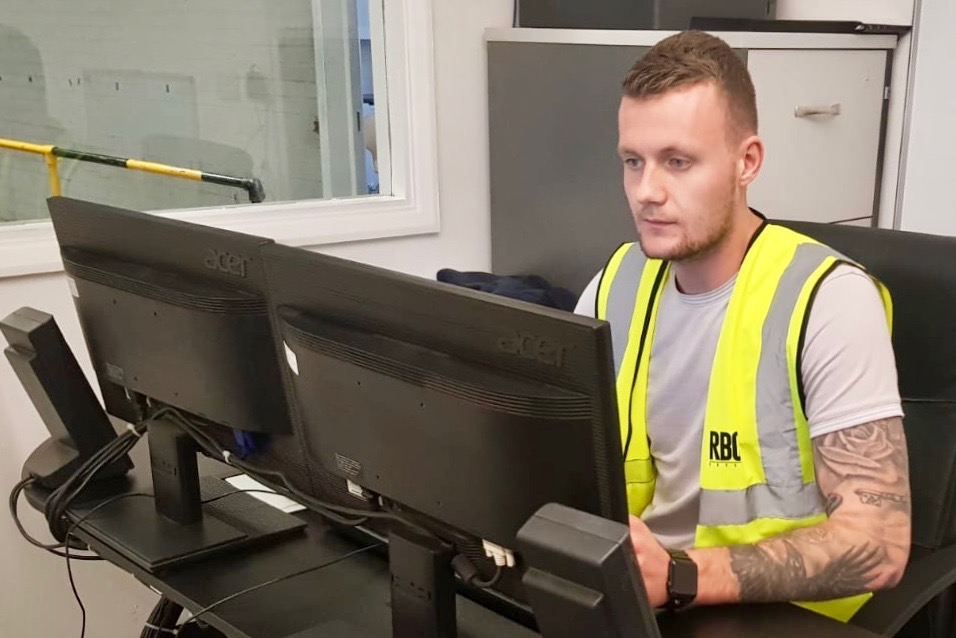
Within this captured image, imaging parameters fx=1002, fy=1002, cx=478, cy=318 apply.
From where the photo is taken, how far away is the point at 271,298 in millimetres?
1136

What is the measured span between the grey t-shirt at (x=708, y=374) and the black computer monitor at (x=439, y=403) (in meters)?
0.46

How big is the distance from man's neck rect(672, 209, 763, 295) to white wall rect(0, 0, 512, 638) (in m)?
1.09

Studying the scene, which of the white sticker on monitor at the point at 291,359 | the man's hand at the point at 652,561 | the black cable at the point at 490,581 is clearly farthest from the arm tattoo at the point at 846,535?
the white sticker on monitor at the point at 291,359

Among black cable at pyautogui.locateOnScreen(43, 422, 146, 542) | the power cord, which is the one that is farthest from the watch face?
the power cord

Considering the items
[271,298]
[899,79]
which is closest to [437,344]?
[271,298]

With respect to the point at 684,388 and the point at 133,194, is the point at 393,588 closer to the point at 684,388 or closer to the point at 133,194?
the point at 684,388

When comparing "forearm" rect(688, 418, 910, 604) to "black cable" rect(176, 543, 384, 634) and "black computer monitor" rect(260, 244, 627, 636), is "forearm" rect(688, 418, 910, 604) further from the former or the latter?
"black cable" rect(176, 543, 384, 634)

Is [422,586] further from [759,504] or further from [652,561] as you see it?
[759,504]

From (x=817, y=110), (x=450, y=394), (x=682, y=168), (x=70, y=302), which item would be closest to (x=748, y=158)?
(x=682, y=168)

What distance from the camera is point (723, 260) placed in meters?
1.37

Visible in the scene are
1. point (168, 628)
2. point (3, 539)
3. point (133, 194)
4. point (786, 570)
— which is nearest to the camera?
point (786, 570)

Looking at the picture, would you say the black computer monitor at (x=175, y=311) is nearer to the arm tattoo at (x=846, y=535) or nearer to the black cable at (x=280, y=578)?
the black cable at (x=280, y=578)

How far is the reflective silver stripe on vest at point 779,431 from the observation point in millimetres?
1259

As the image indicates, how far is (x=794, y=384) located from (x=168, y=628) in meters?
1.07
